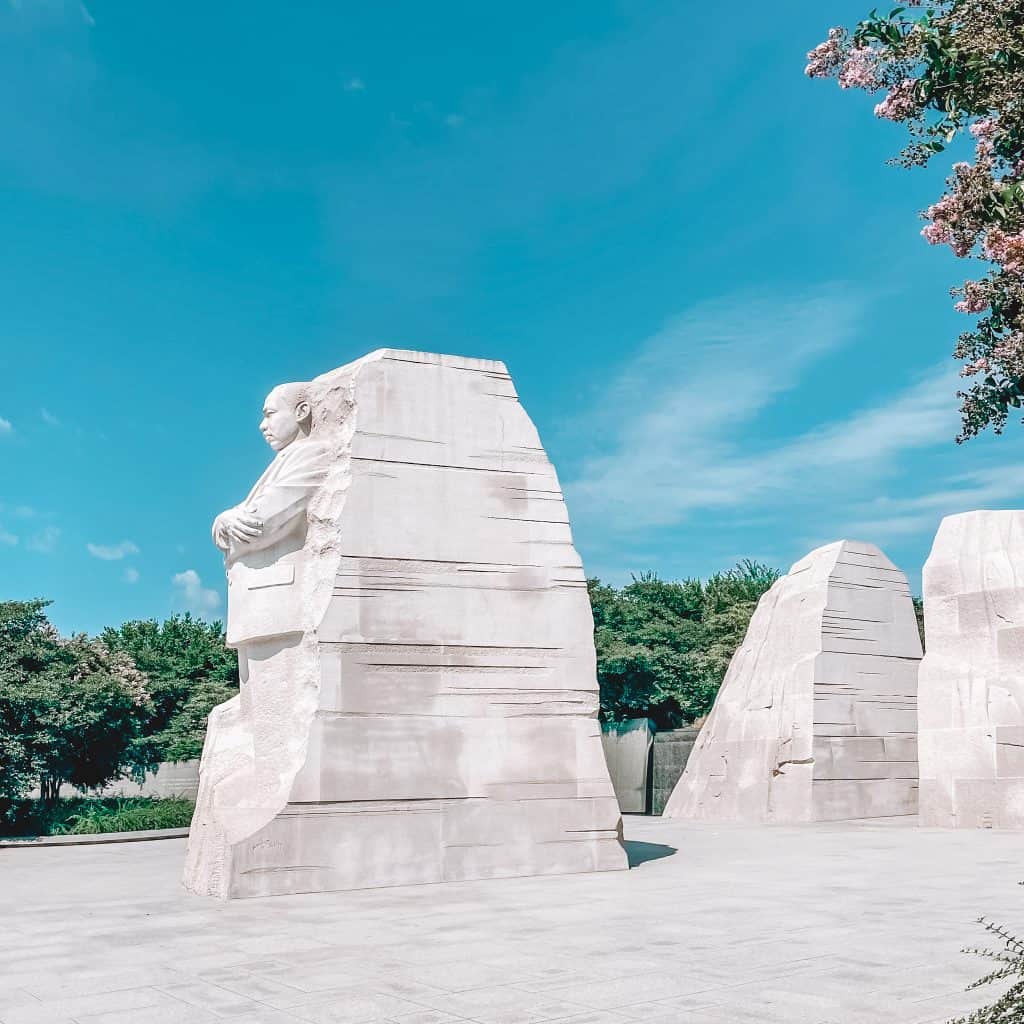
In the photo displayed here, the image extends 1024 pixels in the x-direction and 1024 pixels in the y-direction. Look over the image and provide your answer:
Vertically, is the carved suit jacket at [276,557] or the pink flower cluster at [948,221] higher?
the pink flower cluster at [948,221]

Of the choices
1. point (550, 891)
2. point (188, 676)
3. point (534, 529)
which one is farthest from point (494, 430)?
point (188, 676)

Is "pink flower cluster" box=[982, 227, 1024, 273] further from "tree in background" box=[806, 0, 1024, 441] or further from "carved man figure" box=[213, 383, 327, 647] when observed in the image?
"carved man figure" box=[213, 383, 327, 647]

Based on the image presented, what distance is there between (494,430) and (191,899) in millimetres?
4311

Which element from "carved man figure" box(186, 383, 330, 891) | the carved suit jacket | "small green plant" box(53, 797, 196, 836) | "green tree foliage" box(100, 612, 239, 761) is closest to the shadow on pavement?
"carved man figure" box(186, 383, 330, 891)

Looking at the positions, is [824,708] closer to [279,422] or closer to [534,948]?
[279,422]

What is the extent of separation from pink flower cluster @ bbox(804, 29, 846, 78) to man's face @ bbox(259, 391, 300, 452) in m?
5.47

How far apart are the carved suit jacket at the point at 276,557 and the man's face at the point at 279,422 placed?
0.31 meters

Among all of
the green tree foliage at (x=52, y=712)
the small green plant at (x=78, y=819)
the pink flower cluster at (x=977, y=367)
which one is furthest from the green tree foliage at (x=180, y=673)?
the pink flower cluster at (x=977, y=367)

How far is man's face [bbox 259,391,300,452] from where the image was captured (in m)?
9.32

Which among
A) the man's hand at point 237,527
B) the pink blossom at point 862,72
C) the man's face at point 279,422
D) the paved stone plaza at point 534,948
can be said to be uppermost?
the pink blossom at point 862,72

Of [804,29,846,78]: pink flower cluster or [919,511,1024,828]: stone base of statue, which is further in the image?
[919,511,1024,828]: stone base of statue

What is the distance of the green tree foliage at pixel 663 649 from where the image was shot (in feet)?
90.3

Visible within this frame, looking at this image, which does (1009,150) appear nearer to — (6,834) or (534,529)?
(534,529)

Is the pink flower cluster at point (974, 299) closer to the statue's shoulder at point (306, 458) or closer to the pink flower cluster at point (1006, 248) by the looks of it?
the pink flower cluster at point (1006, 248)
